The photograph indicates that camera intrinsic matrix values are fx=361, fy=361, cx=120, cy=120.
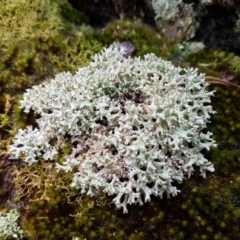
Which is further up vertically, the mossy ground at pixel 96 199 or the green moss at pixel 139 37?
the green moss at pixel 139 37

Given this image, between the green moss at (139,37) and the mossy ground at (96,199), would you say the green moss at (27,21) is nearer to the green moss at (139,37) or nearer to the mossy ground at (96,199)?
the mossy ground at (96,199)

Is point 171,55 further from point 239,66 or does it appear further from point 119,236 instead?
point 119,236

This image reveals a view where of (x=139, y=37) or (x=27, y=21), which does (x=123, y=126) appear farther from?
(x=27, y=21)

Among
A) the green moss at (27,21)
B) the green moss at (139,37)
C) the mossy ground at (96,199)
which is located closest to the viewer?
the mossy ground at (96,199)

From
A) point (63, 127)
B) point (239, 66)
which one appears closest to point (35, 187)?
point (63, 127)

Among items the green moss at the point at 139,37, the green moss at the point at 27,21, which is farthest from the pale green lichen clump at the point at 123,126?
the green moss at the point at 27,21

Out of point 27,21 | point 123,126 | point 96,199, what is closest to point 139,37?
point 27,21
